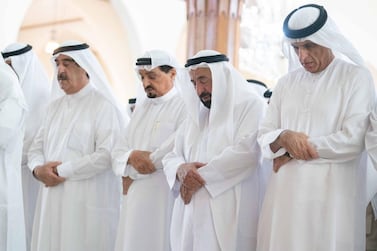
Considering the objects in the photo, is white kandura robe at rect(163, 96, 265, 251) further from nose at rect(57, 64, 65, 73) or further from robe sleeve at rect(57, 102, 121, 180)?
nose at rect(57, 64, 65, 73)

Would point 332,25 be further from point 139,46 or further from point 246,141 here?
point 139,46

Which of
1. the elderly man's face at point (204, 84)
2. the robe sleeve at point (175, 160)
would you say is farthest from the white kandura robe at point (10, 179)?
the elderly man's face at point (204, 84)

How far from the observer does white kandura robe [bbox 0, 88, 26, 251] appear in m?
4.36

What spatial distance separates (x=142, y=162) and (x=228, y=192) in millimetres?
Result: 756

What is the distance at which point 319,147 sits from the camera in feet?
A: 11.4

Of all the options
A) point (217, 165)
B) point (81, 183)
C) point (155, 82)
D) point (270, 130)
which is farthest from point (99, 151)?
point (270, 130)

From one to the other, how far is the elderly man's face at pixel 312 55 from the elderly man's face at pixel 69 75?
209cm

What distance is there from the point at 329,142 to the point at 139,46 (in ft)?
25.1

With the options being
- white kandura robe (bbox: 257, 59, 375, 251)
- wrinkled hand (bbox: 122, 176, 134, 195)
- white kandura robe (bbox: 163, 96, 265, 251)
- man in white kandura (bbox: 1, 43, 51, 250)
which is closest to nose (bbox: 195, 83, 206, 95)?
white kandura robe (bbox: 163, 96, 265, 251)

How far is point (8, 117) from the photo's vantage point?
14.4 ft

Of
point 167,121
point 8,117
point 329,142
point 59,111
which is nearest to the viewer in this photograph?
point 329,142

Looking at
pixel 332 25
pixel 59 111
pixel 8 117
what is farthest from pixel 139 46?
pixel 332 25

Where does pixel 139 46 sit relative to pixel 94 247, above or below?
above

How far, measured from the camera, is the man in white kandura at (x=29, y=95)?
5.51m
